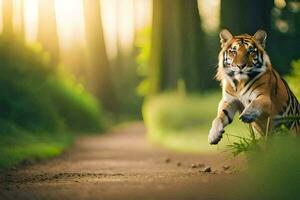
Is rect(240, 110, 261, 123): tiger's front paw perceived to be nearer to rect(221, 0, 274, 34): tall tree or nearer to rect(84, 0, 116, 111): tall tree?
rect(221, 0, 274, 34): tall tree

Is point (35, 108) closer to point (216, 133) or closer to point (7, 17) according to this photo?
point (7, 17)

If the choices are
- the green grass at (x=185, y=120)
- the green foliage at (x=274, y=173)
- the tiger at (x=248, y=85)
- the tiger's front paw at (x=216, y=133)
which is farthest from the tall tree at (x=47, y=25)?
the green foliage at (x=274, y=173)

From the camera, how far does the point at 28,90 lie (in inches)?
795

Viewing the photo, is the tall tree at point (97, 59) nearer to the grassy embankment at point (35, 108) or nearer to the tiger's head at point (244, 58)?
the grassy embankment at point (35, 108)

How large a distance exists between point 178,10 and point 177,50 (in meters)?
1.07

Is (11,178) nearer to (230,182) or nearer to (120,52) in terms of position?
(230,182)

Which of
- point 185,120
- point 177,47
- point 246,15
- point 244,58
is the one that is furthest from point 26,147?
point 177,47

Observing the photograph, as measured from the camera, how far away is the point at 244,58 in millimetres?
10523

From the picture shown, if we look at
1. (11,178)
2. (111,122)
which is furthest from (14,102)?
(111,122)

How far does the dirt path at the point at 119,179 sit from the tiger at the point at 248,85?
824 mm

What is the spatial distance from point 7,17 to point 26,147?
10074mm

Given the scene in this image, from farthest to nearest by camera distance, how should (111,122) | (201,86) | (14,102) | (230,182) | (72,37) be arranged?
1. (72,37)
2. (111,122)
3. (201,86)
4. (14,102)
5. (230,182)

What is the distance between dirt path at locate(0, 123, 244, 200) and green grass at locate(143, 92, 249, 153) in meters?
2.27

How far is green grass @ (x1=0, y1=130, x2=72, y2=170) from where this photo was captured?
1373cm
